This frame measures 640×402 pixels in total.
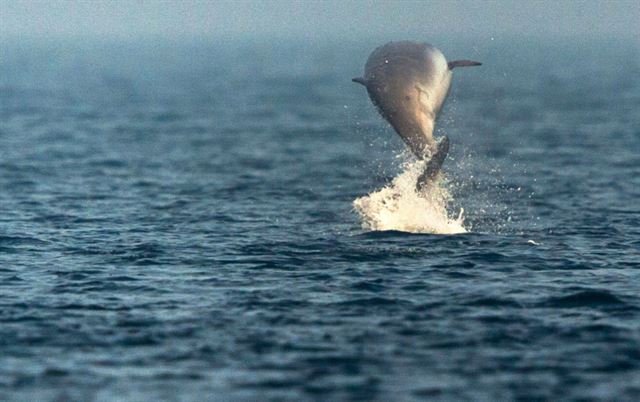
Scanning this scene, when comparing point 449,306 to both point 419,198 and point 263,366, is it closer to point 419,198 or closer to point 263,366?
point 263,366

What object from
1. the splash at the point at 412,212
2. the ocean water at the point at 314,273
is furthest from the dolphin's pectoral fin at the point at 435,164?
the ocean water at the point at 314,273

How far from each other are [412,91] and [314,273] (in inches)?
214

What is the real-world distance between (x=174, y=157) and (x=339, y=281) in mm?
29126

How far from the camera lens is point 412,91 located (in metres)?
31.3

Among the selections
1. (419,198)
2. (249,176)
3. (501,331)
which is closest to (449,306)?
(501,331)

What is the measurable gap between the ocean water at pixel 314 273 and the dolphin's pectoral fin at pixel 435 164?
1.71 meters

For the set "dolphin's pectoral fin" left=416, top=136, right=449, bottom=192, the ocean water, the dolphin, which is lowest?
the ocean water

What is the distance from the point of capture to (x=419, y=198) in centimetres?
3422

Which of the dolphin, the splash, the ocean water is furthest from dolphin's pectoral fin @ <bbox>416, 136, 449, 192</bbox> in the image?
the ocean water

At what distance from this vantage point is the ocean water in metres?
21.7

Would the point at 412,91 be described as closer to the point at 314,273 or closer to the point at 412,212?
the point at 412,212

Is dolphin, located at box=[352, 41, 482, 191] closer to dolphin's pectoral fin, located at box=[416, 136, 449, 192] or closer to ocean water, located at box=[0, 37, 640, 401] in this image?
dolphin's pectoral fin, located at box=[416, 136, 449, 192]

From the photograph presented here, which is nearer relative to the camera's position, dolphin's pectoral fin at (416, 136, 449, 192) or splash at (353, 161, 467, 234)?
dolphin's pectoral fin at (416, 136, 449, 192)

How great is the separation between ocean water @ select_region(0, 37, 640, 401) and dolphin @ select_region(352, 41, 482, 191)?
2628 mm
